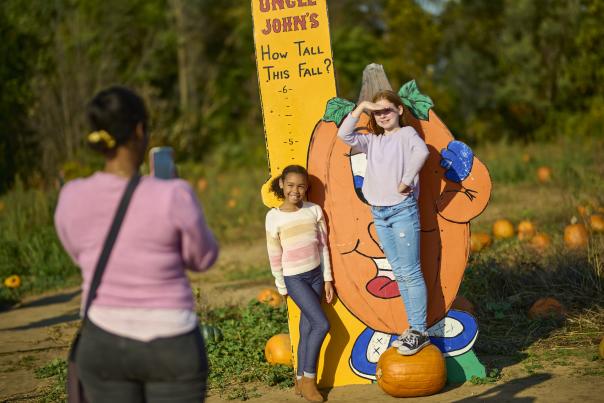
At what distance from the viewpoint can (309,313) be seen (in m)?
5.18

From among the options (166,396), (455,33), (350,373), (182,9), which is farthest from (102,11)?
(166,396)

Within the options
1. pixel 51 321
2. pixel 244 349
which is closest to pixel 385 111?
pixel 244 349

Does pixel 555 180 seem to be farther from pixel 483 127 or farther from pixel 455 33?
pixel 455 33

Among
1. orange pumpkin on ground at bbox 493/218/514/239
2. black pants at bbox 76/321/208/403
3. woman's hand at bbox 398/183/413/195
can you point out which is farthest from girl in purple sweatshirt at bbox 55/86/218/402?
orange pumpkin on ground at bbox 493/218/514/239

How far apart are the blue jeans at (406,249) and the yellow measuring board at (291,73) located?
0.73 meters

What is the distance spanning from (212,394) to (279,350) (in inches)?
26.0

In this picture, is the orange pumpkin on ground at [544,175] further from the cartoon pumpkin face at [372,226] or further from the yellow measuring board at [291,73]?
the yellow measuring board at [291,73]

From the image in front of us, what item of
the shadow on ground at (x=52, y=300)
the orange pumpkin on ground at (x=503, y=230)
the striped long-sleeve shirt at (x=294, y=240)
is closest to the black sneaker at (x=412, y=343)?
the striped long-sleeve shirt at (x=294, y=240)

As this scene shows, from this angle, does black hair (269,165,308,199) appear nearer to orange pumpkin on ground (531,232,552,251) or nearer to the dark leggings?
the dark leggings

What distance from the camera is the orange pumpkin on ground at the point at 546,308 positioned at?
643 cm

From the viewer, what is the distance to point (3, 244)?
421 inches

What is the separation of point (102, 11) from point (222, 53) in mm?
6425

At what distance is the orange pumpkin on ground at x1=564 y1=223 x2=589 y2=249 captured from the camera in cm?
770

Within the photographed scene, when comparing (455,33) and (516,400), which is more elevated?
(455,33)
